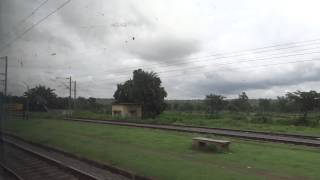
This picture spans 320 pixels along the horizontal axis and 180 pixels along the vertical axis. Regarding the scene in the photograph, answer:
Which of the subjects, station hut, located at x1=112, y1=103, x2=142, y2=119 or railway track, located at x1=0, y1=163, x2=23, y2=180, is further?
station hut, located at x1=112, y1=103, x2=142, y2=119

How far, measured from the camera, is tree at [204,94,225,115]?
9142cm

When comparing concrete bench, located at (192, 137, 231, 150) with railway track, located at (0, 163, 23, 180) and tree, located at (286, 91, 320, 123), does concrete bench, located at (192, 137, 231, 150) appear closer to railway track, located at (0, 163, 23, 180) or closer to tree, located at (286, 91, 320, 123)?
railway track, located at (0, 163, 23, 180)

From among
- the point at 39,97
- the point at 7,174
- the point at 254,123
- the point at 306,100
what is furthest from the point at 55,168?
the point at 39,97

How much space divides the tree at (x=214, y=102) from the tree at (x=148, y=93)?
19472 mm

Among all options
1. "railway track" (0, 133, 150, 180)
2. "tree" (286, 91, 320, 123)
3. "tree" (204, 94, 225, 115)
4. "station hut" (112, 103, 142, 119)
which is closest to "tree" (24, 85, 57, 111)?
"station hut" (112, 103, 142, 119)

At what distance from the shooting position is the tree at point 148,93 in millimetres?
72438

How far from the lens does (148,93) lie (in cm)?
7256

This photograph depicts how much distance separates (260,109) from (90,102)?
5295cm

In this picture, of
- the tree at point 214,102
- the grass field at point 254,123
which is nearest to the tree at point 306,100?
the grass field at point 254,123

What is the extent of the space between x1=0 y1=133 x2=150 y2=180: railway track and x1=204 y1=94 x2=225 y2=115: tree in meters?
69.1

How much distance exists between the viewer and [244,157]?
58.1 feet

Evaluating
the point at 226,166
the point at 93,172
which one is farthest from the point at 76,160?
the point at 226,166

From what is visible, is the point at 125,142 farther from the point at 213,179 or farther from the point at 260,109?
the point at 260,109

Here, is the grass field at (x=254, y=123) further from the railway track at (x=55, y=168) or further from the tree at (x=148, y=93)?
the railway track at (x=55, y=168)
